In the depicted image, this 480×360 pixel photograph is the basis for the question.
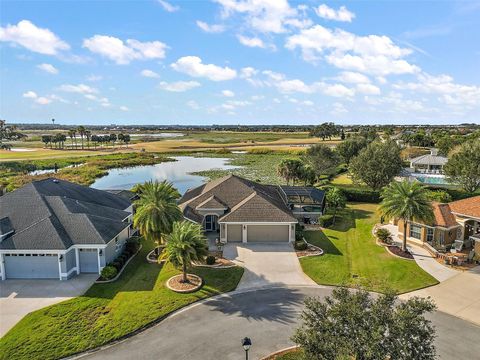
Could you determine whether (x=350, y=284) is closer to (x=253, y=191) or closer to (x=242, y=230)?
(x=242, y=230)

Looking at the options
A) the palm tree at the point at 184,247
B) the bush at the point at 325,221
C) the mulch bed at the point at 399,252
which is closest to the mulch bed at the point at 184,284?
the palm tree at the point at 184,247

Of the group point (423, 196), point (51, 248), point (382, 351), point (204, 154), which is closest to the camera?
point (382, 351)

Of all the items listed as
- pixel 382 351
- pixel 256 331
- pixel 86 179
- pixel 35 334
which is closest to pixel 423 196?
pixel 256 331

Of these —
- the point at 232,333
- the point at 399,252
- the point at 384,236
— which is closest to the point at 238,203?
the point at 384,236

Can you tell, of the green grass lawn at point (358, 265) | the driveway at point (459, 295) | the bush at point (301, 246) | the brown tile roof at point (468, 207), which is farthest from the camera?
the brown tile roof at point (468, 207)

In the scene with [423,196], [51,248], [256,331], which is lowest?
[256,331]

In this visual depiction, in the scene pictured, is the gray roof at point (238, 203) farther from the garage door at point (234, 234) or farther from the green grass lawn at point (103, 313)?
the green grass lawn at point (103, 313)
